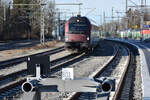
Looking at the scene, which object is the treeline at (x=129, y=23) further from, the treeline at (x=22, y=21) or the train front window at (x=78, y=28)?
the train front window at (x=78, y=28)

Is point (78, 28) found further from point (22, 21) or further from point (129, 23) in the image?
→ point (129, 23)

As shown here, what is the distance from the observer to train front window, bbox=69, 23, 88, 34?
2633 centimetres

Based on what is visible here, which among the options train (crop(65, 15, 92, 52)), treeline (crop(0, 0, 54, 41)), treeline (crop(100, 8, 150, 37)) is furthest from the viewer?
treeline (crop(100, 8, 150, 37))

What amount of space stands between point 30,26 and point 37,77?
78.7 m

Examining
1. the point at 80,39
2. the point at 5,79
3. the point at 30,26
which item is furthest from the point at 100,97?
the point at 30,26

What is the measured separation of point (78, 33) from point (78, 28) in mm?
394

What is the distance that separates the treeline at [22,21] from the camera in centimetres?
6624

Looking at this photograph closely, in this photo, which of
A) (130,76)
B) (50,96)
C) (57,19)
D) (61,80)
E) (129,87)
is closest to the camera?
(61,80)

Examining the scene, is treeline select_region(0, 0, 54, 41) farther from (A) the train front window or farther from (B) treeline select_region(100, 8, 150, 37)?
(A) the train front window

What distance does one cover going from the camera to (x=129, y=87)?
40.0 ft

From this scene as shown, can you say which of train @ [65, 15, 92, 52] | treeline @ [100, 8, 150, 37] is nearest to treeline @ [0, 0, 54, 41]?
treeline @ [100, 8, 150, 37]

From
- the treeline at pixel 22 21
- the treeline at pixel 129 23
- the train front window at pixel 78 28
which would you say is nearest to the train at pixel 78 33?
the train front window at pixel 78 28

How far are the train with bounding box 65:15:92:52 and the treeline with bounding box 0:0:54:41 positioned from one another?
3674 cm

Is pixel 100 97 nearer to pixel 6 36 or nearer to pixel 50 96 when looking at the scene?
Answer: pixel 50 96
